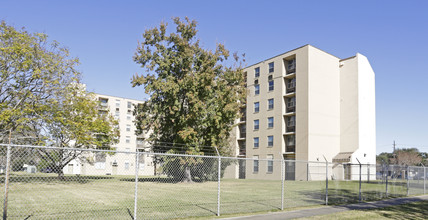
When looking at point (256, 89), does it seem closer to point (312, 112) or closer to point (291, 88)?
point (291, 88)

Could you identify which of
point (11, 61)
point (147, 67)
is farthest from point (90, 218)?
point (147, 67)

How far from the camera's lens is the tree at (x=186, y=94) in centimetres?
3020

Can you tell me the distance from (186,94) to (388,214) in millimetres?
20158

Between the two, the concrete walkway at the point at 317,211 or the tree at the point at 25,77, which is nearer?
the concrete walkway at the point at 317,211

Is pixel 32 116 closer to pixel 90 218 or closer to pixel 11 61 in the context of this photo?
pixel 11 61

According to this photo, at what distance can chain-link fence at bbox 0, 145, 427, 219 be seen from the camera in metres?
11.5

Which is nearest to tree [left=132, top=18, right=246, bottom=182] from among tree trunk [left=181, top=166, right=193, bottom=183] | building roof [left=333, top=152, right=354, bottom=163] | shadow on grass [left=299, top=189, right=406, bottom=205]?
tree trunk [left=181, top=166, right=193, bottom=183]

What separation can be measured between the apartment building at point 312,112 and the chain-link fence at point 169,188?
1.78m

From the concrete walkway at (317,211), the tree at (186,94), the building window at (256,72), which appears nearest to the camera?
the concrete walkway at (317,211)

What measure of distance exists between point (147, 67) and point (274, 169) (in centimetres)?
2354

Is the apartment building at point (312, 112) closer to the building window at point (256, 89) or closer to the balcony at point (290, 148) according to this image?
the balcony at point (290, 148)

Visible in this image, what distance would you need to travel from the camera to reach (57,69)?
2683 cm

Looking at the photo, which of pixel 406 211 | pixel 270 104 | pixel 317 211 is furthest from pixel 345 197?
pixel 270 104

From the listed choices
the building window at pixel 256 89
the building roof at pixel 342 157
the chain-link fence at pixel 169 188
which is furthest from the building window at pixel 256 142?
the building roof at pixel 342 157
